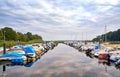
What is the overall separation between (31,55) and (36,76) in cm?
2062

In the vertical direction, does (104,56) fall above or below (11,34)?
below

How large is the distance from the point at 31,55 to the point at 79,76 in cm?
2195

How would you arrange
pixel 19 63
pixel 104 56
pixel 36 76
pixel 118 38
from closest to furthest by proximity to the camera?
pixel 36 76 < pixel 19 63 < pixel 104 56 < pixel 118 38

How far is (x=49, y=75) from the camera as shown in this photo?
27375mm

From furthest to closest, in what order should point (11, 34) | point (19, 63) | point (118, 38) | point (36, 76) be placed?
point (118, 38)
point (11, 34)
point (19, 63)
point (36, 76)

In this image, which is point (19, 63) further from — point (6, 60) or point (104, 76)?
point (104, 76)

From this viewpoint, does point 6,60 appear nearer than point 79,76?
No

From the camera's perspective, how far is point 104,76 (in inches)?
1062

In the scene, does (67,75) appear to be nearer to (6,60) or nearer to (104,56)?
(6,60)

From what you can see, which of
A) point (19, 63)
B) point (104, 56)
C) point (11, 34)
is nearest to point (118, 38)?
point (11, 34)

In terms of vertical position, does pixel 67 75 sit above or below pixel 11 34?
below

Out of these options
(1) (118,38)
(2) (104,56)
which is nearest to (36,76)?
(2) (104,56)

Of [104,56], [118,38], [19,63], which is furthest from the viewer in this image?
[118,38]

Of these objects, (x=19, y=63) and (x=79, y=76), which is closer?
(x=79, y=76)
